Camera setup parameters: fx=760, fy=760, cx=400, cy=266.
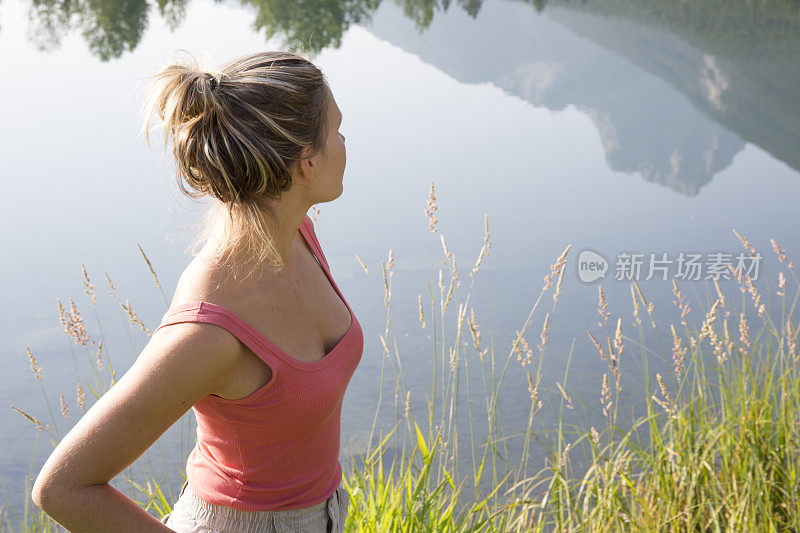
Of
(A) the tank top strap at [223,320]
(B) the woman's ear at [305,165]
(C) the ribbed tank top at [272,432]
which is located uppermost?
(B) the woman's ear at [305,165]

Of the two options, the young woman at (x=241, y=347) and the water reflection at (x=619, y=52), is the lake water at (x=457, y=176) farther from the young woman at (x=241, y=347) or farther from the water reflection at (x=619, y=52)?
the young woman at (x=241, y=347)

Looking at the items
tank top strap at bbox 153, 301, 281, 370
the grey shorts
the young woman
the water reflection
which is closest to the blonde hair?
the young woman

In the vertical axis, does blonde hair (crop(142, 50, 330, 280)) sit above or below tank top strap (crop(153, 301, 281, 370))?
above

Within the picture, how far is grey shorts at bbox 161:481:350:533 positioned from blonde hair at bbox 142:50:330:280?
44 centimetres

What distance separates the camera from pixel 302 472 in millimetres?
1349

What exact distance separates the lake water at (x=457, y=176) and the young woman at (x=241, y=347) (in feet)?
0.82

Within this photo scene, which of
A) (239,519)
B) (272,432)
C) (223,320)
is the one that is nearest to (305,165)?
(223,320)

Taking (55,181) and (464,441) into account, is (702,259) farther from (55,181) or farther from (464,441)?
(55,181)

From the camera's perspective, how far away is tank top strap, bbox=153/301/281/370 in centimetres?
112

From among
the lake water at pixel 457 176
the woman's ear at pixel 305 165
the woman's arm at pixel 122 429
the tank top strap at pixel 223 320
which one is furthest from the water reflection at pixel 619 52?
the woman's arm at pixel 122 429

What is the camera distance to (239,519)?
132 centimetres

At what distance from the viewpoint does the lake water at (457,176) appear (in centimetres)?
356

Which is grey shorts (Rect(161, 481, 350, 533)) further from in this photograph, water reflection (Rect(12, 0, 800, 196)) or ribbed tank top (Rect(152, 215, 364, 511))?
water reflection (Rect(12, 0, 800, 196))

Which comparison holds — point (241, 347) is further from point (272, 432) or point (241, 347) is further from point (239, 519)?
point (239, 519)
